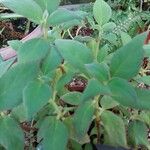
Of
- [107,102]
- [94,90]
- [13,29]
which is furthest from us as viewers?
[13,29]

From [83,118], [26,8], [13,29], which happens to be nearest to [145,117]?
[83,118]

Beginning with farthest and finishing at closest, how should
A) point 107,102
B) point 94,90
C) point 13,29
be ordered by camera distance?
point 13,29, point 107,102, point 94,90

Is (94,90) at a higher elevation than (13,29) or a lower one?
higher

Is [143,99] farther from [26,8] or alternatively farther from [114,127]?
[26,8]

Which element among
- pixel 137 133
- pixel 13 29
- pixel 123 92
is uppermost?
pixel 123 92

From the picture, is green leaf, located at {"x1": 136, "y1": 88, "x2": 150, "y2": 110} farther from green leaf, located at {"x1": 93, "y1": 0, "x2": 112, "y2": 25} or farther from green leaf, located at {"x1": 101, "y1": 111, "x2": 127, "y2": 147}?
green leaf, located at {"x1": 93, "y1": 0, "x2": 112, "y2": 25}

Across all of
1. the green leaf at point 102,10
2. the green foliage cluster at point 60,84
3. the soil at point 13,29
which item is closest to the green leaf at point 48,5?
the green foliage cluster at point 60,84

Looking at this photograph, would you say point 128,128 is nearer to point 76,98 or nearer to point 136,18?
point 76,98
